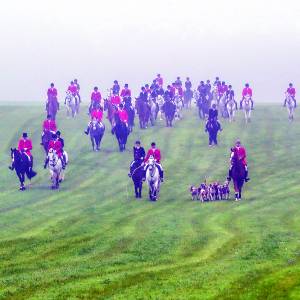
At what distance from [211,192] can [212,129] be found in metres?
17.3

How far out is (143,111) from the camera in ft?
201

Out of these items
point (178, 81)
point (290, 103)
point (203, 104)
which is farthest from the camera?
point (178, 81)

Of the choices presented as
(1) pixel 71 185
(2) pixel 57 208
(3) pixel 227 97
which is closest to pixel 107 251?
(2) pixel 57 208

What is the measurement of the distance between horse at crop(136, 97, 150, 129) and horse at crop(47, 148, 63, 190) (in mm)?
18137

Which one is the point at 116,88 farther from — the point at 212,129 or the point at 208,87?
the point at 212,129

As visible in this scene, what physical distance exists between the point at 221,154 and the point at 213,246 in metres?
→ 27.4

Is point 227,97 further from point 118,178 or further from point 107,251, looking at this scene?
point 107,251

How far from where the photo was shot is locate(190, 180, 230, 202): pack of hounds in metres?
38.3

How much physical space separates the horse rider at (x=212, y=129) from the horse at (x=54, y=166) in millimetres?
14759

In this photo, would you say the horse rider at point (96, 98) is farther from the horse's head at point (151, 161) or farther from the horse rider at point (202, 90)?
the horse's head at point (151, 161)

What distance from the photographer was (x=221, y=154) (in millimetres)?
53562

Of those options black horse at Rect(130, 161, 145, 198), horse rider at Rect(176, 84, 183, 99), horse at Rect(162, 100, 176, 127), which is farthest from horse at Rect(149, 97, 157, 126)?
black horse at Rect(130, 161, 145, 198)

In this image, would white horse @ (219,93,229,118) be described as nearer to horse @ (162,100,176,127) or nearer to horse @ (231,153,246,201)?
horse @ (162,100,176,127)

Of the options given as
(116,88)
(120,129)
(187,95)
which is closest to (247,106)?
(116,88)
